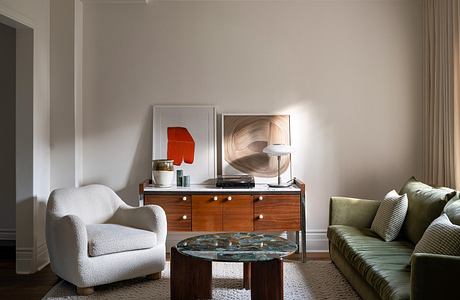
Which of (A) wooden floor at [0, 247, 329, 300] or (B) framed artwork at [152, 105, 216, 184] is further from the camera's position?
(B) framed artwork at [152, 105, 216, 184]

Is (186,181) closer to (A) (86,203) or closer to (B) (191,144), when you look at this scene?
(B) (191,144)

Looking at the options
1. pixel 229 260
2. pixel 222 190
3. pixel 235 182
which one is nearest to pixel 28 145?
pixel 222 190

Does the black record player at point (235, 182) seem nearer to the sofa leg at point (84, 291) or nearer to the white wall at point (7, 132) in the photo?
the sofa leg at point (84, 291)

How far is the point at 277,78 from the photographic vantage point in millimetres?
4797

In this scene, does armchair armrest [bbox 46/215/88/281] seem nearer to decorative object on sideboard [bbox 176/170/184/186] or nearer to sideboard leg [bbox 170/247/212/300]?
sideboard leg [bbox 170/247/212/300]

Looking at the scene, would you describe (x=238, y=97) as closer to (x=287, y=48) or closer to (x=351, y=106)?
(x=287, y=48)

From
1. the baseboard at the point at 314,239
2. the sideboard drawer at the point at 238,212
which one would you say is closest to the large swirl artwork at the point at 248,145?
the sideboard drawer at the point at 238,212

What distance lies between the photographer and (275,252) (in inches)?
123

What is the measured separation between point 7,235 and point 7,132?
1.12 m

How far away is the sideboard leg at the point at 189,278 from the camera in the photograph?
3.29 meters

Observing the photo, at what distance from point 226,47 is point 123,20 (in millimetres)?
1075

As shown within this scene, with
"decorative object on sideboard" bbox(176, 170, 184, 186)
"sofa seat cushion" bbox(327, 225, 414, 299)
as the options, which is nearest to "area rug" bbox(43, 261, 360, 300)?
"sofa seat cushion" bbox(327, 225, 414, 299)

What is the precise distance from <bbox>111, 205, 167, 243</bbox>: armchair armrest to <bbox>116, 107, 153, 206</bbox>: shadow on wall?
77 cm

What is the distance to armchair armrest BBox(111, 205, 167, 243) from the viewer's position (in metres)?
3.81
